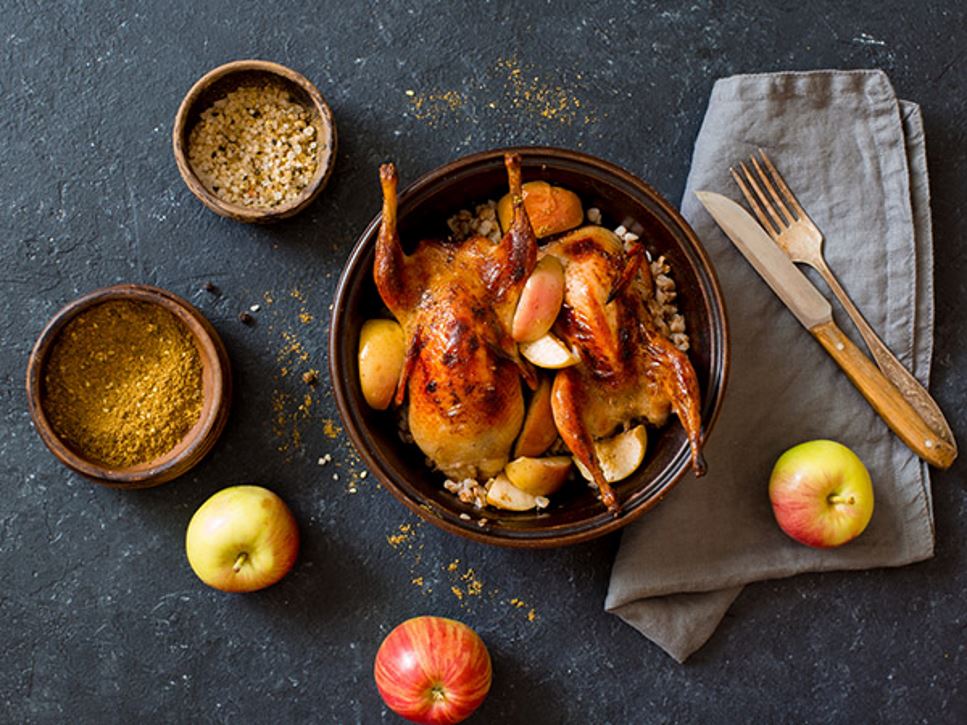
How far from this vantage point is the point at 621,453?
5.57 feet

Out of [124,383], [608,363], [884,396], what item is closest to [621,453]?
[608,363]

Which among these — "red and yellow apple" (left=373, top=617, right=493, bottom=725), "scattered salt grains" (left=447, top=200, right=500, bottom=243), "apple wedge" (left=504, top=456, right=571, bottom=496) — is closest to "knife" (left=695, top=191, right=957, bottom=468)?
"scattered salt grains" (left=447, top=200, right=500, bottom=243)

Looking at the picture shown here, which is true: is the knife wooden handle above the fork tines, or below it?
below

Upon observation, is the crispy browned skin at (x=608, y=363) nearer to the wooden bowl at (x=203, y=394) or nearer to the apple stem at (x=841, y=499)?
the apple stem at (x=841, y=499)

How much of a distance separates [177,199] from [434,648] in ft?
3.03

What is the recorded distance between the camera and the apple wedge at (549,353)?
1604 millimetres

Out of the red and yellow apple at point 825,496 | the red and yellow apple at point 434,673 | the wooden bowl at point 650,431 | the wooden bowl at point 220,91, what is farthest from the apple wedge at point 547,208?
the red and yellow apple at point 434,673

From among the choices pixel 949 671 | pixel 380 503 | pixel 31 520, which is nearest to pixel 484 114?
pixel 380 503

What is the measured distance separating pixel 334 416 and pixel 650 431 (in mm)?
563

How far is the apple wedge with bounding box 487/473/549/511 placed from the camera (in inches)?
66.9

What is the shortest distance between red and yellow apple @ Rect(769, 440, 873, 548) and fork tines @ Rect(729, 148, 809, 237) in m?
0.41

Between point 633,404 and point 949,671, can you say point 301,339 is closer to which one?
point 633,404

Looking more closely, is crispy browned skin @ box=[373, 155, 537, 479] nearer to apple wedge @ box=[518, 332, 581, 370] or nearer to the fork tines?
apple wedge @ box=[518, 332, 581, 370]

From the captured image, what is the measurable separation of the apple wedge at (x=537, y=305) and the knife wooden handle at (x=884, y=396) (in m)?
0.53
